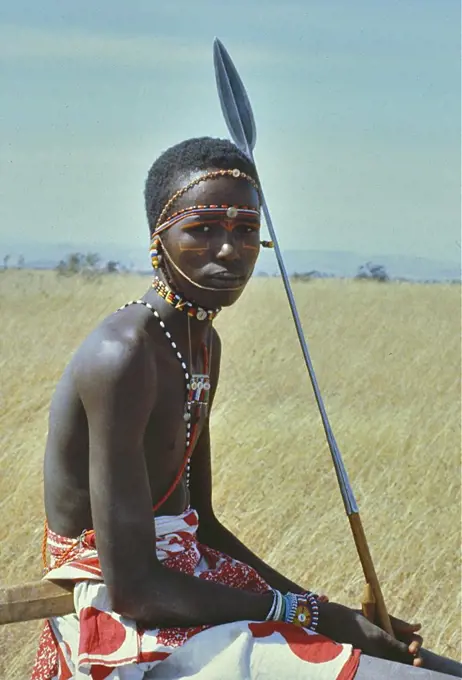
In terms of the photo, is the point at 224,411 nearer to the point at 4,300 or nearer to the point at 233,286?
the point at 233,286

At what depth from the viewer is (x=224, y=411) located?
379 inches

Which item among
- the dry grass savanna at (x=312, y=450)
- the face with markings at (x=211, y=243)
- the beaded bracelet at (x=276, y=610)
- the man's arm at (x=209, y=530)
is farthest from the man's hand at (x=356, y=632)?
the dry grass savanna at (x=312, y=450)

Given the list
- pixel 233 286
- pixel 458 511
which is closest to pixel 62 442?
pixel 233 286

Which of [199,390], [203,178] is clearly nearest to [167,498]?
[199,390]

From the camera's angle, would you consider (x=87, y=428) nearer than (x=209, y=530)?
Yes

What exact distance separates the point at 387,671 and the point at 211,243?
4.19 feet

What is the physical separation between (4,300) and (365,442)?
8.13m

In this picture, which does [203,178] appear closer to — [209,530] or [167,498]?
[167,498]

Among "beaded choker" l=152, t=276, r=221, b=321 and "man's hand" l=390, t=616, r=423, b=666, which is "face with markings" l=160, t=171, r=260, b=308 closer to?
"beaded choker" l=152, t=276, r=221, b=321

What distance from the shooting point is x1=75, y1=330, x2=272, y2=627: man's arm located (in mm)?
3307

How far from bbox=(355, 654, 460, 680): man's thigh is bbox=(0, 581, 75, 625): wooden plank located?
2.73 ft

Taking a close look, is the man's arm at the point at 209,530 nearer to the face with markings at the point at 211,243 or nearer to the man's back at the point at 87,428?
the man's back at the point at 87,428

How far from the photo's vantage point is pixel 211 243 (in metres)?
3.54

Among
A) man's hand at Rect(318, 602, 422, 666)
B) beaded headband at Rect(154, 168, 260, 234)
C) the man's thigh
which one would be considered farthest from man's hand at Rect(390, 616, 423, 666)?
beaded headband at Rect(154, 168, 260, 234)
